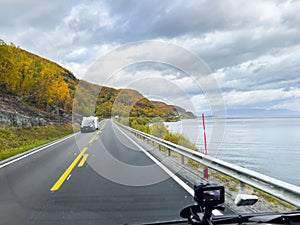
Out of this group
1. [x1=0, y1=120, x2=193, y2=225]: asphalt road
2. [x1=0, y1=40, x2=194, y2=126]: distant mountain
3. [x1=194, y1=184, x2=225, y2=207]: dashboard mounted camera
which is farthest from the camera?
[x1=0, y1=40, x2=194, y2=126]: distant mountain

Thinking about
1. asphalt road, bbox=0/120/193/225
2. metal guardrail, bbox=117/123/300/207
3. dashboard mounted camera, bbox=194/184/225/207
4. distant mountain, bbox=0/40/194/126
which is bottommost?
asphalt road, bbox=0/120/193/225

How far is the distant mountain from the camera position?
55.5 ft

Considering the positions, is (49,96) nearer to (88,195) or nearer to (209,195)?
(88,195)

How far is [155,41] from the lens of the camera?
33.8 ft

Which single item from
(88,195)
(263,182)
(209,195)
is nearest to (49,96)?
(88,195)

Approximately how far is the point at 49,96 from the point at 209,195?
53.7 m

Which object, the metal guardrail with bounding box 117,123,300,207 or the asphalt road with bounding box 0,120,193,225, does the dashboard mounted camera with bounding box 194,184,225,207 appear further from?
the asphalt road with bounding box 0,120,193,225

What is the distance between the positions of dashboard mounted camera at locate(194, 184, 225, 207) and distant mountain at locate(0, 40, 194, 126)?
12487 mm

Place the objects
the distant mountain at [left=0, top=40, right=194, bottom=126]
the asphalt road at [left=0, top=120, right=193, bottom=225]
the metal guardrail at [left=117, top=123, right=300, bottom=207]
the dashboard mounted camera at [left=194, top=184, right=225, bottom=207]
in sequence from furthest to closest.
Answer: the distant mountain at [left=0, top=40, right=194, bottom=126]
the asphalt road at [left=0, top=120, right=193, bottom=225]
the metal guardrail at [left=117, top=123, right=300, bottom=207]
the dashboard mounted camera at [left=194, top=184, right=225, bottom=207]

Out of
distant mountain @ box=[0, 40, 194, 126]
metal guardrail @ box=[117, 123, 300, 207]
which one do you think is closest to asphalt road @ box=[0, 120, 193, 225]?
metal guardrail @ box=[117, 123, 300, 207]

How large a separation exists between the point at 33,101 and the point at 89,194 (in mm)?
50841

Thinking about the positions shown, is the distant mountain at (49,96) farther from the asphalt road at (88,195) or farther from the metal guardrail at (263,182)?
the metal guardrail at (263,182)

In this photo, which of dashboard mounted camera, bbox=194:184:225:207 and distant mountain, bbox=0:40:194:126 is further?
distant mountain, bbox=0:40:194:126

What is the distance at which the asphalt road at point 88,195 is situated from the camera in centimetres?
464
